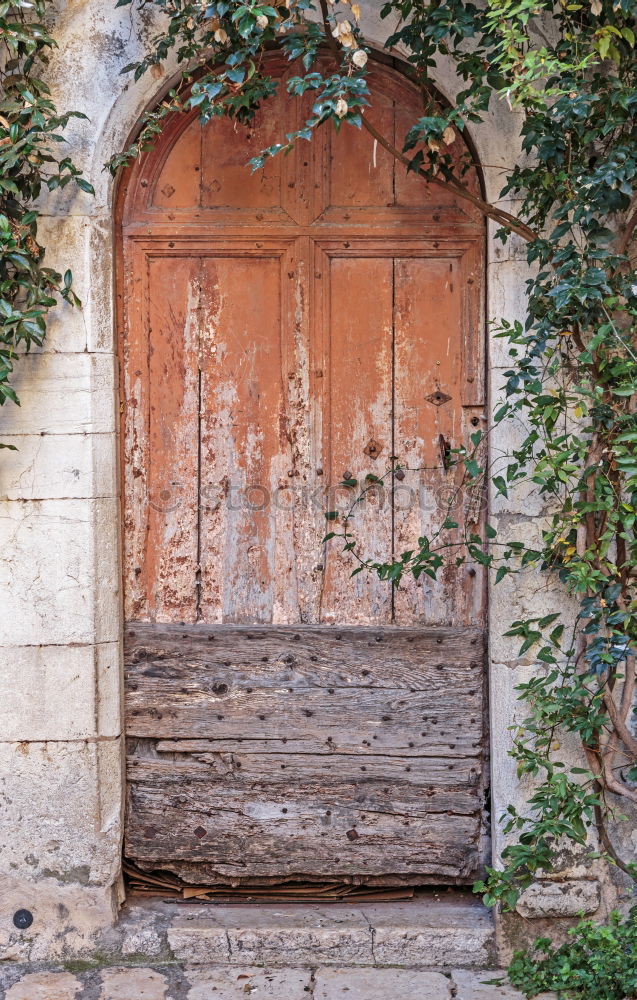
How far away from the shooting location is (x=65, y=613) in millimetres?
2953

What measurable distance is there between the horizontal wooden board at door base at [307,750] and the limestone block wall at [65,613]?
0.14m

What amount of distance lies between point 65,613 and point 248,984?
1.31 meters

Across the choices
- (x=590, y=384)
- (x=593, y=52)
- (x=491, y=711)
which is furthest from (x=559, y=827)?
(x=593, y=52)

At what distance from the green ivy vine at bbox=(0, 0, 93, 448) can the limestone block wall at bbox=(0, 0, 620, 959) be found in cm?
8

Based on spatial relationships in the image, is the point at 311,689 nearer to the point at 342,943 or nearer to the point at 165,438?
the point at 342,943

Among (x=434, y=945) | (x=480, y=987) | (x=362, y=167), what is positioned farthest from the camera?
(x=362, y=167)

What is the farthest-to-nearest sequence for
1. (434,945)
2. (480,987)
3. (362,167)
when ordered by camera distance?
(362,167) < (434,945) < (480,987)

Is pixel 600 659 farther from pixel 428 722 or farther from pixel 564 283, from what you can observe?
Result: pixel 564 283

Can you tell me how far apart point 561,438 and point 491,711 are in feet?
3.11

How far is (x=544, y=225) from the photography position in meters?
2.81

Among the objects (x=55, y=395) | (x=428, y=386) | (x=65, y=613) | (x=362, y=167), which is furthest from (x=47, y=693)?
(x=362, y=167)

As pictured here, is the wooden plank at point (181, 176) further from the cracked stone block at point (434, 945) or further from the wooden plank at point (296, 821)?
the cracked stone block at point (434, 945)

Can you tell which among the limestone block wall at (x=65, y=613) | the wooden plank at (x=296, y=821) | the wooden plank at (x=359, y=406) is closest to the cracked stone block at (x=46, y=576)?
the limestone block wall at (x=65, y=613)

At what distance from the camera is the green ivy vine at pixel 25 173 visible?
8.79 ft
